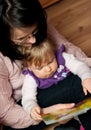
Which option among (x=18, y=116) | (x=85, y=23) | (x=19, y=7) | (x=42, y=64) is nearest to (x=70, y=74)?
(x=42, y=64)

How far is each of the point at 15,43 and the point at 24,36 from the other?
5 cm

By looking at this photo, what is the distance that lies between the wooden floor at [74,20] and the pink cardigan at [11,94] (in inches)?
25.2

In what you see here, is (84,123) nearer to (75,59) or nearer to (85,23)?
(75,59)

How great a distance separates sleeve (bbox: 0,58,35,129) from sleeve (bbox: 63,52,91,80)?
0.79 ft

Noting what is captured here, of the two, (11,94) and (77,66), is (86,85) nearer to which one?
(77,66)

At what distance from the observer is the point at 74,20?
2180 millimetres

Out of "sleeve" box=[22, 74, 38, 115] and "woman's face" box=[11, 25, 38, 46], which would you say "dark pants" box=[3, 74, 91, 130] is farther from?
"woman's face" box=[11, 25, 38, 46]

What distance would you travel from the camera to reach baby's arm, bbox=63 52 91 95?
118 centimetres

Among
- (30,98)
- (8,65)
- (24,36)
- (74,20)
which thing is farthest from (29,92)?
(74,20)

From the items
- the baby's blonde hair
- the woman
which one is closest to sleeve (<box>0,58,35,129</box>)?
the woman

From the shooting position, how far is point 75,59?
1281 mm

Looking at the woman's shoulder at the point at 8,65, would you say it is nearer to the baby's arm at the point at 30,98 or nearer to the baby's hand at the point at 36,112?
the baby's arm at the point at 30,98

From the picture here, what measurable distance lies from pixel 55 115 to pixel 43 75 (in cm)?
20

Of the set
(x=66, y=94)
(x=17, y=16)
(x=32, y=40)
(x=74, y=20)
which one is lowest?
(x=74, y=20)
